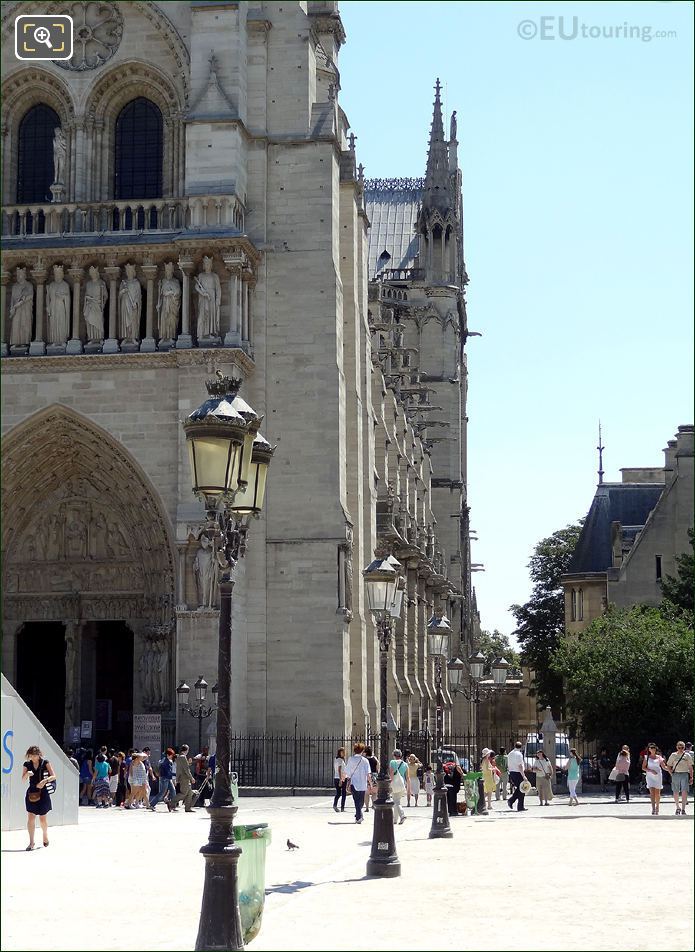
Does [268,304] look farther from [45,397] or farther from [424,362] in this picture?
[424,362]

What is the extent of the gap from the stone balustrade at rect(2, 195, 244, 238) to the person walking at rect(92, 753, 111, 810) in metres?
12.5

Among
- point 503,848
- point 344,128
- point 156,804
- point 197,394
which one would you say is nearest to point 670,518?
point 344,128

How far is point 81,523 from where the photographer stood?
34719mm

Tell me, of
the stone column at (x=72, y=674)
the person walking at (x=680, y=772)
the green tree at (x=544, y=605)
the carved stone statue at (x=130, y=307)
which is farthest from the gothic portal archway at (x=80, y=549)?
the green tree at (x=544, y=605)

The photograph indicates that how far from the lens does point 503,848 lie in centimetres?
1986

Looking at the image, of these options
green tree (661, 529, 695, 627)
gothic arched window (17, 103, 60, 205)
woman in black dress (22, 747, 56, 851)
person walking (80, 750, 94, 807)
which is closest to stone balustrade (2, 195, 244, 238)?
gothic arched window (17, 103, 60, 205)

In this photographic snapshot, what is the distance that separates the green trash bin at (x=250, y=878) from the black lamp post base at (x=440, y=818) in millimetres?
10013

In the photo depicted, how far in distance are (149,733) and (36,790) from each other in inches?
531

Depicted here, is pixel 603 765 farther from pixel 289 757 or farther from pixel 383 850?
pixel 383 850

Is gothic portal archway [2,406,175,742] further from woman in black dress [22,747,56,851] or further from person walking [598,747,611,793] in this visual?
woman in black dress [22,747,56,851]

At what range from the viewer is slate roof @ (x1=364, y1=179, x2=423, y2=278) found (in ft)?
257

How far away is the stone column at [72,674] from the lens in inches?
1332

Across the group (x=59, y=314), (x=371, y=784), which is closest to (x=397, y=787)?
(x=371, y=784)

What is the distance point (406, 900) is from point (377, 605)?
645cm
